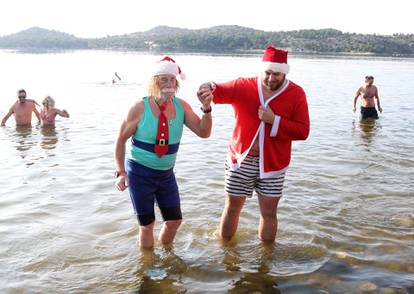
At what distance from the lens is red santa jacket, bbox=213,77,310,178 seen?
4832 millimetres

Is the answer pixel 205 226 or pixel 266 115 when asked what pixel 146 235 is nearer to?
pixel 205 226

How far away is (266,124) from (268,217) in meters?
1.18

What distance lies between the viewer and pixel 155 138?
4.64 metres

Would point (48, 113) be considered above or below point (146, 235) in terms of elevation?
above

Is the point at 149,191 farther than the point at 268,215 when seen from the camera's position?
No

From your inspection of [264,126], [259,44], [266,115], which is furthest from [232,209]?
[259,44]

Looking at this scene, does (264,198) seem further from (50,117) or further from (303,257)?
(50,117)

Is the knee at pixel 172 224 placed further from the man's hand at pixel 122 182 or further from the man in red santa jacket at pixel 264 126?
the man's hand at pixel 122 182

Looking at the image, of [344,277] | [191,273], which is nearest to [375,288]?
[344,277]

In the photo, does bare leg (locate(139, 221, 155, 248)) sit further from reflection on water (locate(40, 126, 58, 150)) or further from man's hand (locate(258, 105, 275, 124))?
reflection on water (locate(40, 126, 58, 150))

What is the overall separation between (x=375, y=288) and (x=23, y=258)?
406cm

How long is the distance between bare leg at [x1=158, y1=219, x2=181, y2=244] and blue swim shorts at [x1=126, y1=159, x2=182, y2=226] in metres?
0.14

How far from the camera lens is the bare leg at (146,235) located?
5144 millimetres

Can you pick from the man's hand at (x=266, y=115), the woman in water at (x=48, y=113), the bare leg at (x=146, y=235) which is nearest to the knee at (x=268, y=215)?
the man's hand at (x=266, y=115)
